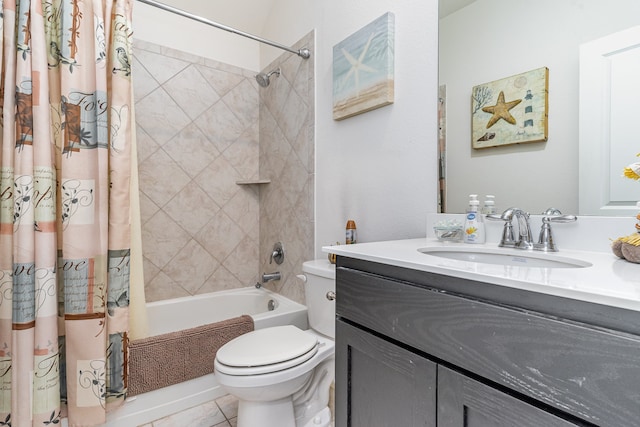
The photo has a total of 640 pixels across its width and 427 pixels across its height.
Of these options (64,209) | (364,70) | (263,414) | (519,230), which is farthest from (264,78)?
(263,414)

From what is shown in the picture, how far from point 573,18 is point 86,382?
Answer: 6.87 feet

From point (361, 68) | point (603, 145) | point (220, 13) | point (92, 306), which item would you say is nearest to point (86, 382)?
point (92, 306)

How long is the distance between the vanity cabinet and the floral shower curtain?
1006 mm

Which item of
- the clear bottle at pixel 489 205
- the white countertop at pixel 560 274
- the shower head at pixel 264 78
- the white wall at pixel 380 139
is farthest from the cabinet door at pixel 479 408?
the shower head at pixel 264 78

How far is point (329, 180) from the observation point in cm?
185

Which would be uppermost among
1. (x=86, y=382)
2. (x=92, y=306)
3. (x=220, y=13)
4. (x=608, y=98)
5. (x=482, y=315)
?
(x=220, y=13)

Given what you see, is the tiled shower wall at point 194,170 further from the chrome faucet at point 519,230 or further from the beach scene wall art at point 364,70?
the chrome faucet at point 519,230

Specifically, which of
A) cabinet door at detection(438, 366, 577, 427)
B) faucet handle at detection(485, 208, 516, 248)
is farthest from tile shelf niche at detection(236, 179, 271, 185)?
cabinet door at detection(438, 366, 577, 427)

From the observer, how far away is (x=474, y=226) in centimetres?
111

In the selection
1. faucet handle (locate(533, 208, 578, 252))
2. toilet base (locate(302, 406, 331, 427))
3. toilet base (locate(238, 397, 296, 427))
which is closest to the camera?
faucet handle (locate(533, 208, 578, 252))

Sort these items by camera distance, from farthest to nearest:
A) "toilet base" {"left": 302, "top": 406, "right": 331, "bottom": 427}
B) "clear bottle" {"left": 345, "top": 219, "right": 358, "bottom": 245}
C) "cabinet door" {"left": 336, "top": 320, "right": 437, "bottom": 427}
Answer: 1. "clear bottle" {"left": 345, "top": 219, "right": 358, "bottom": 245}
2. "toilet base" {"left": 302, "top": 406, "right": 331, "bottom": 427}
3. "cabinet door" {"left": 336, "top": 320, "right": 437, "bottom": 427}

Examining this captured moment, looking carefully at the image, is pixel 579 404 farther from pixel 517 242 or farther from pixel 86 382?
pixel 86 382

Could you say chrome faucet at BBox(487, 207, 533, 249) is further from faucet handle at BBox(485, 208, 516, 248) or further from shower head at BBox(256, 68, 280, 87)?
shower head at BBox(256, 68, 280, 87)

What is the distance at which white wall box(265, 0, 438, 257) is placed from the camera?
4.39ft
